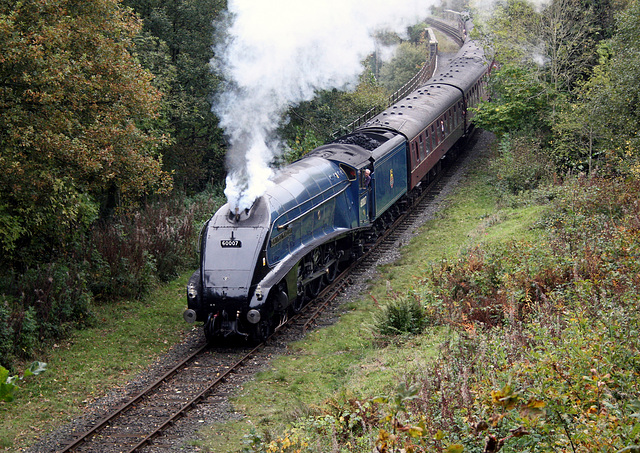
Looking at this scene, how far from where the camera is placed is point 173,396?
10031mm

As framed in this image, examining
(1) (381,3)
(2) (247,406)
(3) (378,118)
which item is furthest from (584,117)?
(2) (247,406)

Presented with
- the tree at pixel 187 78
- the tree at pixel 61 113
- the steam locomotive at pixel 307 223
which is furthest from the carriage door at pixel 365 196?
the tree at pixel 187 78

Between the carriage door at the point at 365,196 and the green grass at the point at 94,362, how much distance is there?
529 cm

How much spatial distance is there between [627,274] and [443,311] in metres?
3.34

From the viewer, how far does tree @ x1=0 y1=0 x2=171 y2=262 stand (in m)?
11.1

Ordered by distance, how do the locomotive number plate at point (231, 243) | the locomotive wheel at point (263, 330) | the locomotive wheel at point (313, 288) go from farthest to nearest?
the locomotive wheel at point (313, 288) < the locomotive wheel at point (263, 330) < the locomotive number plate at point (231, 243)

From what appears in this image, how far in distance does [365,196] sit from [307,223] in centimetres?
321

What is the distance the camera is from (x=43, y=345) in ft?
39.3

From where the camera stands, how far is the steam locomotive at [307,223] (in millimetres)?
11555

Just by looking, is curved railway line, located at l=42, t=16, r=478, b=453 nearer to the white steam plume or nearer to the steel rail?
the steel rail

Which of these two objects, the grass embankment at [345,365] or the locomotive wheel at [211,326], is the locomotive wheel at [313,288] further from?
the locomotive wheel at [211,326]

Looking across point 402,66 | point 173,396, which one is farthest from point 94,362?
point 402,66

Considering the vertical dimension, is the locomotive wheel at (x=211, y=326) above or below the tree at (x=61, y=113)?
below

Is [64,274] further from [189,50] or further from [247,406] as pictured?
[189,50]
